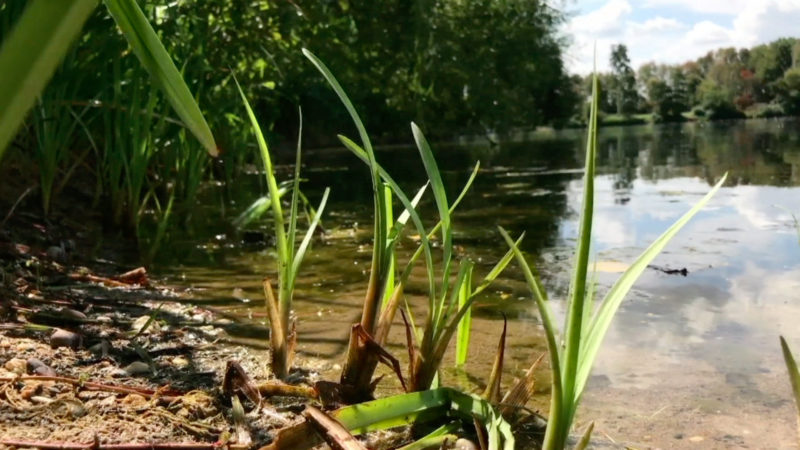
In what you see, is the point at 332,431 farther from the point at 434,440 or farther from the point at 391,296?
the point at 391,296

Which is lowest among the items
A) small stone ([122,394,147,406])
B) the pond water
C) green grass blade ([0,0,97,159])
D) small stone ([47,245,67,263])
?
the pond water

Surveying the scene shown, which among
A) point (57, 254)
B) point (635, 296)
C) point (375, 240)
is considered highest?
point (375, 240)

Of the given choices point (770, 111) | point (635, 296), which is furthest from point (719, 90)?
point (635, 296)

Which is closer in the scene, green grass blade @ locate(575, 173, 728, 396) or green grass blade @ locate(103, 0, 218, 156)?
green grass blade @ locate(103, 0, 218, 156)

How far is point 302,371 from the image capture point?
125 centimetres

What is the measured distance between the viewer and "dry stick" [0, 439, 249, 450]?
2.61 ft

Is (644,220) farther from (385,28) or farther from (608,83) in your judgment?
(608,83)

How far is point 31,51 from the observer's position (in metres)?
0.26

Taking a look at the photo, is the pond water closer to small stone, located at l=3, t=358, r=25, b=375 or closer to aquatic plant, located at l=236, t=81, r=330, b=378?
aquatic plant, located at l=236, t=81, r=330, b=378

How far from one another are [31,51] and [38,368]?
0.90 m

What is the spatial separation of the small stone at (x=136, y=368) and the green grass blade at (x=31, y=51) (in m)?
0.93

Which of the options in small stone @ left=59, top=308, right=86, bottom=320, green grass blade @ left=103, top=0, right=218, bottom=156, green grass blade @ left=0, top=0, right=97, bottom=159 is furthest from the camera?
small stone @ left=59, top=308, right=86, bottom=320

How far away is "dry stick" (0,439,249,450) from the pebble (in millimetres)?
413

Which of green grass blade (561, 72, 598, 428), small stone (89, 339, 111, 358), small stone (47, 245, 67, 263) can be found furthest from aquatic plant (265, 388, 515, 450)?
small stone (47, 245, 67, 263)
